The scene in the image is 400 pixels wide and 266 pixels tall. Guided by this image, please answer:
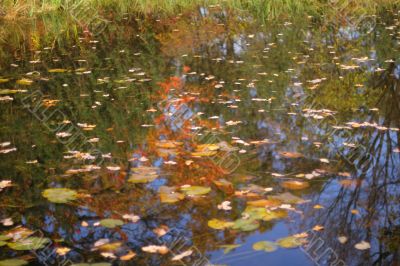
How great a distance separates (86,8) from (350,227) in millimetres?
10189

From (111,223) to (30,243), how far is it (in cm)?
52

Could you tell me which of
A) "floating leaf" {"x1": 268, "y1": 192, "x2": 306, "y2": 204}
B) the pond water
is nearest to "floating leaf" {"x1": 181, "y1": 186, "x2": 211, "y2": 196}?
the pond water

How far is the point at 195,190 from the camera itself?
3740mm

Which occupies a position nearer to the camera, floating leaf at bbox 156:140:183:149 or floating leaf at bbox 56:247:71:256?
floating leaf at bbox 56:247:71:256

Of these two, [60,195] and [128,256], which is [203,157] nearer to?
[60,195]

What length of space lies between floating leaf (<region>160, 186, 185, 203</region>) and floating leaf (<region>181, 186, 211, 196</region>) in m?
0.07

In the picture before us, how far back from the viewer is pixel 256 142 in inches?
183

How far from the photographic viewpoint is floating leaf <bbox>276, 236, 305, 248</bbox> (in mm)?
3051

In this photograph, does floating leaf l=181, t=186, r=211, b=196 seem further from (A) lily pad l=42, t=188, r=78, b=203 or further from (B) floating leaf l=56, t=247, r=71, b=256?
(B) floating leaf l=56, t=247, r=71, b=256

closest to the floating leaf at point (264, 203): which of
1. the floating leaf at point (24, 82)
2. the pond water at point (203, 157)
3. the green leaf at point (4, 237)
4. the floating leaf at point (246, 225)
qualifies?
the pond water at point (203, 157)

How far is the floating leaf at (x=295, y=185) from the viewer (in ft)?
12.4

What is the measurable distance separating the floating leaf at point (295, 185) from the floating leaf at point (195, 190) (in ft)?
1.94

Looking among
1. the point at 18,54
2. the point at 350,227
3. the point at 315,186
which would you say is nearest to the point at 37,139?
the point at 315,186

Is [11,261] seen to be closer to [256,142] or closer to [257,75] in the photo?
[256,142]
